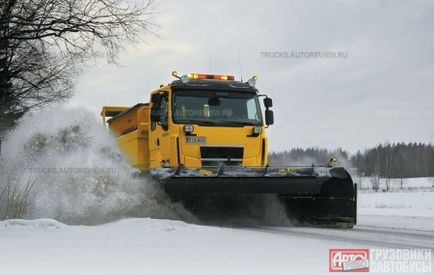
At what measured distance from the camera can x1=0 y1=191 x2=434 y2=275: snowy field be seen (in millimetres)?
5377

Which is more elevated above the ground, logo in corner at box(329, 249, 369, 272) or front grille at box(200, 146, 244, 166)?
front grille at box(200, 146, 244, 166)

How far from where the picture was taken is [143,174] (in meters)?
10.6

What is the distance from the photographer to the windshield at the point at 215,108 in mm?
A: 11281

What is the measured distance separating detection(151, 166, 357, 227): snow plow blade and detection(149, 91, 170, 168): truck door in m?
1.05

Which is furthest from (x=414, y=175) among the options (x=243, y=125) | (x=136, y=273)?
(x=136, y=273)

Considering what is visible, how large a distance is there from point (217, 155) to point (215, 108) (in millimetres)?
978

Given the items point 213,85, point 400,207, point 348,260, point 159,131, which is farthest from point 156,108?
point 400,207

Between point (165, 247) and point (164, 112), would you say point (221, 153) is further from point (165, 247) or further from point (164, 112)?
point (165, 247)

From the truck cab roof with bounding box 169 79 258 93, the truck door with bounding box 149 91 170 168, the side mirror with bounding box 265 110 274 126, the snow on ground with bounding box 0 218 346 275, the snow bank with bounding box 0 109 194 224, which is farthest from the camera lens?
the side mirror with bounding box 265 110 274 126

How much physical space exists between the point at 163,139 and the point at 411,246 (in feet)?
17.7

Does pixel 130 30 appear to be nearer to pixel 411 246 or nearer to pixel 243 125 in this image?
pixel 243 125

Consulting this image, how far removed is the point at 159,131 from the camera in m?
11.5

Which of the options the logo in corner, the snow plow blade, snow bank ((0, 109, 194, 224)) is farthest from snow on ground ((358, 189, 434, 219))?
the logo in corner

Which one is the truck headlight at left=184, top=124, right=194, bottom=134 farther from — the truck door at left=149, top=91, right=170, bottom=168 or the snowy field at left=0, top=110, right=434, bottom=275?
the snowy field at left=0, top=110, right=434, bottom=275
